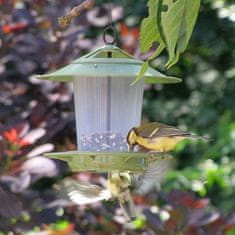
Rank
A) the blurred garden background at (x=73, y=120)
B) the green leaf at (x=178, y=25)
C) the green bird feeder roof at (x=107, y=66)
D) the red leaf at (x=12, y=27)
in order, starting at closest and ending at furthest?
the green leaf at (x=178, y=25) → the green bird feeder roof at (x=107, y=66) → the blurred garden background at (x=73, y=120) → the red leaf at (x=12, y=27)

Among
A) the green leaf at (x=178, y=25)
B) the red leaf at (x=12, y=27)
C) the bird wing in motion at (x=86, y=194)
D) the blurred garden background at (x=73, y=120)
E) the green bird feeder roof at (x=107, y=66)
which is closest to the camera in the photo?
the green leaf at (x=178, y=25)

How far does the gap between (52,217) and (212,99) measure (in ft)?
5.93

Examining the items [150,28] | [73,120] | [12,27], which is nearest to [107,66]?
[150,28]

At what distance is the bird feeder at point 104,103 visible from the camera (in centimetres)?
214

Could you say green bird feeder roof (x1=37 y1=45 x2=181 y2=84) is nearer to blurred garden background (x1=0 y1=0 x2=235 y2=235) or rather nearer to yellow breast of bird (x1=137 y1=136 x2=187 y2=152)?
Result: yellow breast of bird (x1=137 y1=136 x2=187 y2=152)

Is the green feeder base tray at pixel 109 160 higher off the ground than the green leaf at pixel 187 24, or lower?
lower

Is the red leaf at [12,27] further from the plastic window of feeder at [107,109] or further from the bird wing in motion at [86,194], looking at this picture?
the bird wing in motion at [86,194]

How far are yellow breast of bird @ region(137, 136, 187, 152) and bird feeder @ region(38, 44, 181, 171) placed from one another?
46mm

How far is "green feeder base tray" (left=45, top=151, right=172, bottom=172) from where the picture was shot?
2.07 m

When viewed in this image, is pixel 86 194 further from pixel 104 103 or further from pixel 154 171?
pixel 104 103

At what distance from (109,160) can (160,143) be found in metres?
0.14

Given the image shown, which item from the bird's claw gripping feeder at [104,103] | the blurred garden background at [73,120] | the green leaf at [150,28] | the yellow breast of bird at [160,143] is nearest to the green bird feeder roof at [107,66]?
→ the bird's claw gripping feeder at [104,103]

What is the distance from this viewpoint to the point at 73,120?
3.68m

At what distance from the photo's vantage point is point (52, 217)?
3.39 meters
